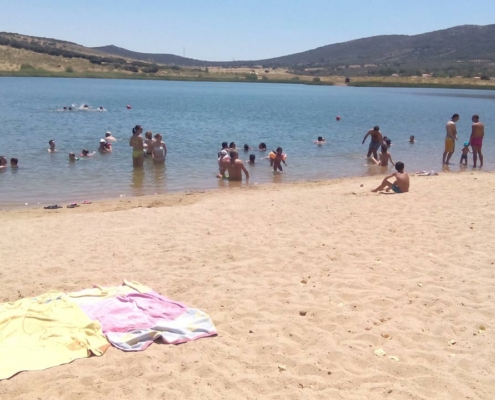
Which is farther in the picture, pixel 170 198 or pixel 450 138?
pixel 450 138

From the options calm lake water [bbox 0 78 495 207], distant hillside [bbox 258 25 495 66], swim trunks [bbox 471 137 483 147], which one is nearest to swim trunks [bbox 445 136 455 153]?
swim trunks [bbox 471 137 483 147]

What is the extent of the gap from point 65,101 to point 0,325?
4097 cm

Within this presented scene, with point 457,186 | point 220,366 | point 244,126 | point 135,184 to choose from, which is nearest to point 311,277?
point 220,366

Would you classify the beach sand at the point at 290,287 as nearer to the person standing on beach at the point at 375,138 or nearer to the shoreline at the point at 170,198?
the shoreline at the point at 170,198

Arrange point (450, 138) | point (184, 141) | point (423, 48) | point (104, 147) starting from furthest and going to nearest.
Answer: point (423, 48) < point (184, 141) < point (104, 147) < point (450, 138)

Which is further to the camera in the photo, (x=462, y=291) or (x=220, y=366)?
(x=462, y=291)

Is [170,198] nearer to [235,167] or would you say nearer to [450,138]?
[235,167]

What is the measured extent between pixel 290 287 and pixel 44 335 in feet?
8.87

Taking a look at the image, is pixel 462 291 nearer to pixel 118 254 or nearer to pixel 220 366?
pixel 220 366

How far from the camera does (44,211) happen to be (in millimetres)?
11641

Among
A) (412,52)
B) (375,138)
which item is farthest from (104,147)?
(412,52)

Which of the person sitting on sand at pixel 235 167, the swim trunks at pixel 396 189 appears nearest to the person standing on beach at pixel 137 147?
the person sitting on sand at pixel 235 167

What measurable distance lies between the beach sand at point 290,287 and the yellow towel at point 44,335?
0.17 metres

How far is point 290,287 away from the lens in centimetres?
629
